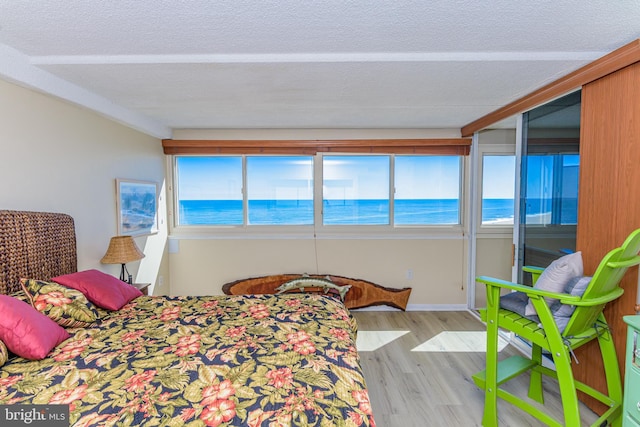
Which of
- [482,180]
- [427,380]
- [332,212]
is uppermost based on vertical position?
[482,180]

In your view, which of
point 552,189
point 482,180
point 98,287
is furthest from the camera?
point 482,180

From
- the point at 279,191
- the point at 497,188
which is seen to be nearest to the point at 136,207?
the point at 279,191

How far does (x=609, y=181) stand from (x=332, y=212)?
2.67 metres

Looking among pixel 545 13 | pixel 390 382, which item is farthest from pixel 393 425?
pixel 545 13

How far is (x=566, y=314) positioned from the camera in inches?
66.6

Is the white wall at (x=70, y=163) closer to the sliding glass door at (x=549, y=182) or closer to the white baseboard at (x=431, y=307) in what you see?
the white baseboard at (x=431, y=307)

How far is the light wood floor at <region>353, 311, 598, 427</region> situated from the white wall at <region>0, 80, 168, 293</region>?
101 inches

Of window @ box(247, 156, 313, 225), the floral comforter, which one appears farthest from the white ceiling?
the floral comforter

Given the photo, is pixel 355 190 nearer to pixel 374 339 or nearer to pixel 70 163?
pixel 374 339

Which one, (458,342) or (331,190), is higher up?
(331,190)

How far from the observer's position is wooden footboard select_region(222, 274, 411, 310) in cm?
386

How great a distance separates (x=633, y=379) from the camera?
1.46m

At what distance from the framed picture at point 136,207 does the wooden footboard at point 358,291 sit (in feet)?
4.04

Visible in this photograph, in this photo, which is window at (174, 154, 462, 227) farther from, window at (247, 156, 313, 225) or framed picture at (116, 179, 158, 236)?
framed picture at (116, 179, 158, 236)
